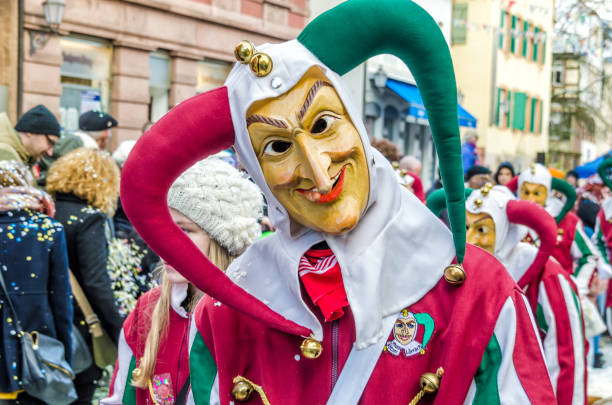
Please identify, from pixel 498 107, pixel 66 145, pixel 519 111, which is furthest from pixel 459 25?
pixel 66 145

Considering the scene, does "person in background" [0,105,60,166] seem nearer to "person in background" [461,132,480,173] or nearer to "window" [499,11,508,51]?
"person in background" [461,132,480,173]

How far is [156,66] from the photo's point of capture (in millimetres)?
11961

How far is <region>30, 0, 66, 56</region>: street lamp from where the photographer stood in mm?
9555

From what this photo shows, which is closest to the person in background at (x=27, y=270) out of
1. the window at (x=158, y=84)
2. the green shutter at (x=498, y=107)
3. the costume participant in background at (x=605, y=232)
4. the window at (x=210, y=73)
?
the costume participant in background at (x=605, y=232)

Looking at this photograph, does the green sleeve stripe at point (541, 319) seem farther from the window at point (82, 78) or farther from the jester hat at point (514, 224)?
the window at point (82, 78)

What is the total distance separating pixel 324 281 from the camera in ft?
6.47

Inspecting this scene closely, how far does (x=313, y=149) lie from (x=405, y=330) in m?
0.49

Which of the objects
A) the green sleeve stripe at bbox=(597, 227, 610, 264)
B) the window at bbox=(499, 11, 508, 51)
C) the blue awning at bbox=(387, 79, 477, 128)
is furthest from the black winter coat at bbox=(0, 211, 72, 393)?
the window at bbox=(499, 11, 508, 51)

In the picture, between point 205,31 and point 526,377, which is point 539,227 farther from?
point 205,31

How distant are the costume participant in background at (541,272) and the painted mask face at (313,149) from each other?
238cm

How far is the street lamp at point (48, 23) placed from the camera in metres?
9.55

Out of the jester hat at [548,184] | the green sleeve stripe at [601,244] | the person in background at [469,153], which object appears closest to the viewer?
the jester hat at [548,184]

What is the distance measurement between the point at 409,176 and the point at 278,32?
8.38 metres

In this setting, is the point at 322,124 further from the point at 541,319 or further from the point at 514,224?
the point at 541,319
